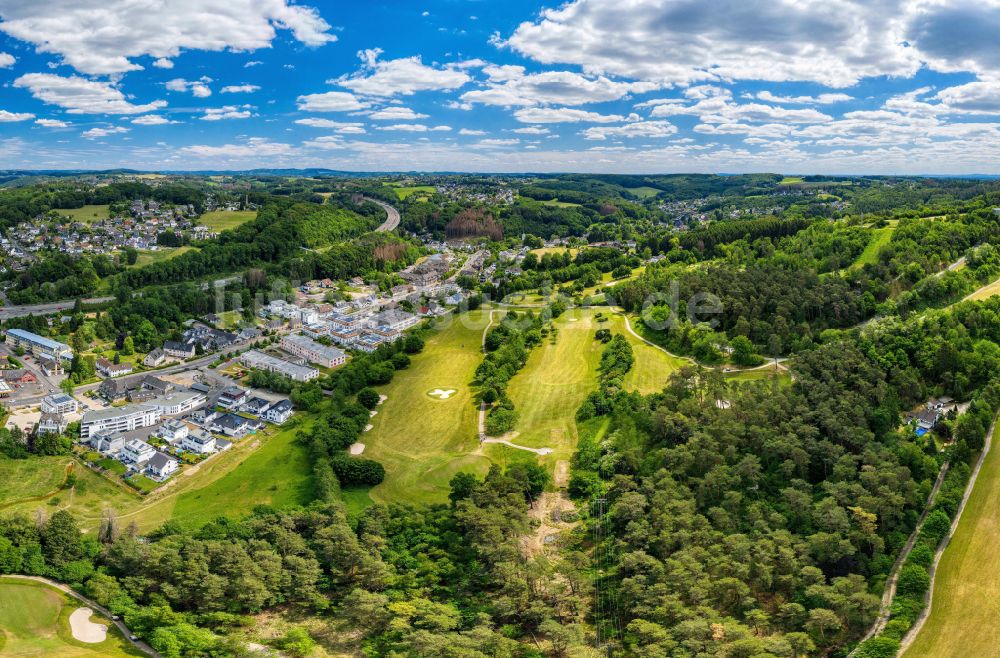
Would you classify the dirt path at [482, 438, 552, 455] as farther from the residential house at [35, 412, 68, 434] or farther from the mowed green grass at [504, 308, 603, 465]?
the residential house at [35, 412, 68, 434]

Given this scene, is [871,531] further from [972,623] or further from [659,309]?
[659,309]

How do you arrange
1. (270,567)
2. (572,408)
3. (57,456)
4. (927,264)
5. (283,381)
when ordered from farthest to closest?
(927,264) < (283,381) < (572,408) < (57,456) < (270,567)

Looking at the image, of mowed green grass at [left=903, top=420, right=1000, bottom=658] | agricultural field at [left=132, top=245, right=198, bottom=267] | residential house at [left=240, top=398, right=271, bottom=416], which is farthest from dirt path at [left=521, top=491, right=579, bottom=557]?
agricultural field at [left=132, top=245, right=198, bottom=267]

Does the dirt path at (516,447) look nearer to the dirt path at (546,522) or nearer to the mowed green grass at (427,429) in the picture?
the mowed green grass at (427,429)

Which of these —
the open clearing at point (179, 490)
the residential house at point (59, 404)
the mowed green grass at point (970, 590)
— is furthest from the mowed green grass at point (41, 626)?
the mowed green grass at point (970, 590)

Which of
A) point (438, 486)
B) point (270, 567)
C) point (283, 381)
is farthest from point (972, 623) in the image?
point (283, 381)

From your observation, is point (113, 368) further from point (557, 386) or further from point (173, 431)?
point (557, 386)

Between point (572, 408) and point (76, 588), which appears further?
point (572, 408)
